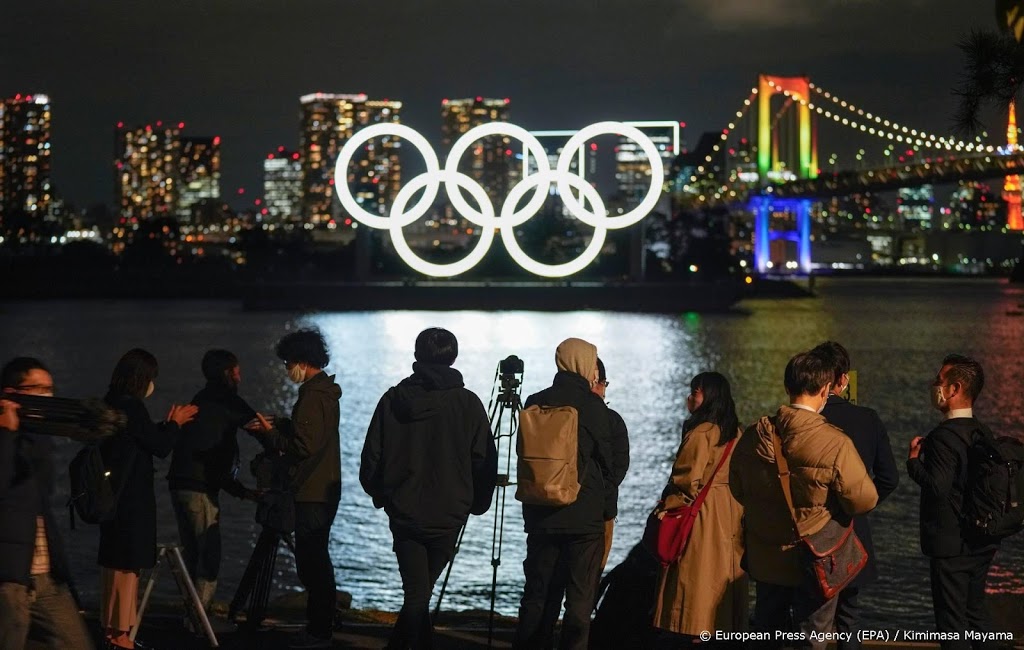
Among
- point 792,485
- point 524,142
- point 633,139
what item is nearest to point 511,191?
point 524,142

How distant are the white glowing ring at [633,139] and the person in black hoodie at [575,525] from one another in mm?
56281

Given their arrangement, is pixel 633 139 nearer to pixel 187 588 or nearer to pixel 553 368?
pixel 553 368

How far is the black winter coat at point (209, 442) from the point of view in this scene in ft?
20.5

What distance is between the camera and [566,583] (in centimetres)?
545

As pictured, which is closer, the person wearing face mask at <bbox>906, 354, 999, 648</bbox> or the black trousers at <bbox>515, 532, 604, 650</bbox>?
the person wearing face mask at <bbox>906, 354, 999, 648</bbox>

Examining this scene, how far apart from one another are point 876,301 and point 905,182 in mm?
19344

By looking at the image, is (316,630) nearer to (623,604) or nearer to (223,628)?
(223,628)

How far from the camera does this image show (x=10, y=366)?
468 cm

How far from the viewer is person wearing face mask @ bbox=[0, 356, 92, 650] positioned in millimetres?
4371

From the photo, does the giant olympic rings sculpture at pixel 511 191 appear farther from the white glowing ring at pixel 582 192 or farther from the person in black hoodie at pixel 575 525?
the person in black hoodie at pixel 575 525

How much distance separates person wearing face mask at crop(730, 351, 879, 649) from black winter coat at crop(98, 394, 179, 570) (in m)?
2.11

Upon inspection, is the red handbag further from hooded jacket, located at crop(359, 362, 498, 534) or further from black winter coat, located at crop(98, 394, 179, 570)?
black winter coat, located at crop(98, 394, 179, 570)

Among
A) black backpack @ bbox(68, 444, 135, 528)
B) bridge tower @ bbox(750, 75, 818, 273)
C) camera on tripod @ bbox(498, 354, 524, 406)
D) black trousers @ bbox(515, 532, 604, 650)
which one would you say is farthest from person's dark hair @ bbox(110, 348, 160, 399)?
bridge tower @ bbox(750, 75, 818, 273)

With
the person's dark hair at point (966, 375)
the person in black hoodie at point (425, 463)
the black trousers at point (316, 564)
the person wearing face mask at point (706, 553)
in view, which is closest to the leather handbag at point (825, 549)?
the person wearing face mask at point (706, 553)
